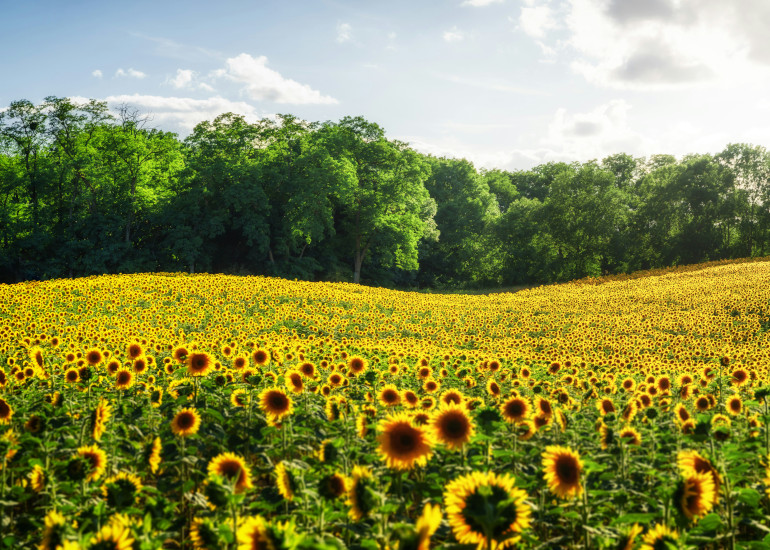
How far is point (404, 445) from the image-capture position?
2.69 meters

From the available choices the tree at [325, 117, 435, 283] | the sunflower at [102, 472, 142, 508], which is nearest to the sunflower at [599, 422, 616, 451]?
the sunflower at [102, 472, 142, 508]

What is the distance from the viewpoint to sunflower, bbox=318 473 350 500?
2543mm

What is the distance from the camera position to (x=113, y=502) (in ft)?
9.07

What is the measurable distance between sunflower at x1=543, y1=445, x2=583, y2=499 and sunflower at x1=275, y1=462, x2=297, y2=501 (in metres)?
1.25

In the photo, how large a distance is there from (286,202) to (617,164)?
132 feet

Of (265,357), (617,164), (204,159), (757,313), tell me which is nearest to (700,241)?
(617,164)

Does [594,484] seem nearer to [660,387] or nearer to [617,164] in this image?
Answer: [660,387]

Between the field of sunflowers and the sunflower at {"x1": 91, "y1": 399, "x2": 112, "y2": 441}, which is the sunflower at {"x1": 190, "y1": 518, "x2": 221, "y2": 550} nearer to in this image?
the field of sunflowers

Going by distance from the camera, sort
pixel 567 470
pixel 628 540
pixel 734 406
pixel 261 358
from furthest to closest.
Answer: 1. pixel 261 358
2. pixel 734 406
3. pixel 567 470
4. pixel 628 540

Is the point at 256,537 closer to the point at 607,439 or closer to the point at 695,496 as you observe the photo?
the point at 695,496

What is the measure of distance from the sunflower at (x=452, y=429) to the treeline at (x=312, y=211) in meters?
30.7

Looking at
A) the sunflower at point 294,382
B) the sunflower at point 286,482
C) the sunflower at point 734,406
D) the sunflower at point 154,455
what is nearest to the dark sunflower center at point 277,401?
the sunflower at point 294,382

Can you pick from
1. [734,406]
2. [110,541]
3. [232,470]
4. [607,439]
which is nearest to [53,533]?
[110,541]

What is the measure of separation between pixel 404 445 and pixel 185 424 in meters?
1.65
